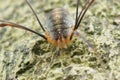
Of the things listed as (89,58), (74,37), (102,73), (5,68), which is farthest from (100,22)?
(5,68)

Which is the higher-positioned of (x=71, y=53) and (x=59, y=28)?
(x=59, y=28)

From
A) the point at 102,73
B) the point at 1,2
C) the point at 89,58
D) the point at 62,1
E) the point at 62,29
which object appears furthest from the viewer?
the point at 1,2

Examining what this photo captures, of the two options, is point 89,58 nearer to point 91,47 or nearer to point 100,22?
point 91,47

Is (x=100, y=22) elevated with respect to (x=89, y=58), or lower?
elevated

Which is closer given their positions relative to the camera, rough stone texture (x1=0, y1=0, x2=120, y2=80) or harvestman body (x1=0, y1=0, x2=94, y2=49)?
rough stone texture (x1=0, y1=0, x2=120, y2=80)

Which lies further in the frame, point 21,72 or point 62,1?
point 62,1

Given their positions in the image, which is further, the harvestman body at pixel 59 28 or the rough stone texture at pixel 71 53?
the harvestman body at pixel 59 28

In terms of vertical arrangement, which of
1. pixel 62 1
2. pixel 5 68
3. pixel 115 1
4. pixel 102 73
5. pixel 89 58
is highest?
pixel 62 1

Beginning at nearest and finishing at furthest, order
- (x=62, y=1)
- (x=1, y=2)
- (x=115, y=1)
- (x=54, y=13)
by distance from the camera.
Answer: (x=54, y=13) → (x=115, y=1) → (x=62, y=1) → (x=1, y=2)
